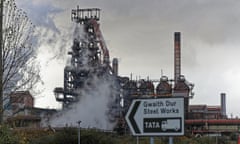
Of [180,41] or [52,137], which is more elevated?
[180,41]

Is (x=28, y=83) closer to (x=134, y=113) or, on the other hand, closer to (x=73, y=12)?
(x=134, y=113)

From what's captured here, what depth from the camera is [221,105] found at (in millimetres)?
124000

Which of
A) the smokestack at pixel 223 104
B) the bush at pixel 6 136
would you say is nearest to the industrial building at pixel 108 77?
the smokestack at pixel 223 104

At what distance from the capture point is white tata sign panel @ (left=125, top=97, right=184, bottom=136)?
5688 mm

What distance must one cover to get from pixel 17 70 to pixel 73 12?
8022 cm

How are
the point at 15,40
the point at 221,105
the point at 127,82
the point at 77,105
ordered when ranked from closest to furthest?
1. the point at 15,40
2. the point at 77,105
3. the point at 127,82
4. the point at 221,105

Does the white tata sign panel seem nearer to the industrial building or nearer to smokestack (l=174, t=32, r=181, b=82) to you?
the industrial building

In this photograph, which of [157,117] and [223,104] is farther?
[223,104]

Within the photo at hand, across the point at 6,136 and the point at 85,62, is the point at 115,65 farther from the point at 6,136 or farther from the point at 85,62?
the point at 6,136

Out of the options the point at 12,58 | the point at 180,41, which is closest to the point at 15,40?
the point at 12,58

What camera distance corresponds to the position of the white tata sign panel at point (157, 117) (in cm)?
569

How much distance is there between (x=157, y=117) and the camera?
577 cm

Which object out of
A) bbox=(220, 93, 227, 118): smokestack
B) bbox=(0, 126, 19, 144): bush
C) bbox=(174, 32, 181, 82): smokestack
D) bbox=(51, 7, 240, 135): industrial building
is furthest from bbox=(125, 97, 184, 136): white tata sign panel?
bbox=(220, 93, 227, 118): smokestack

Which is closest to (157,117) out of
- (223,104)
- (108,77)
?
(108,77)
